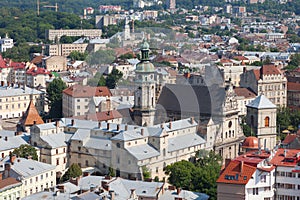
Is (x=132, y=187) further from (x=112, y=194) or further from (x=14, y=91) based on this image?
(x=14, y=91)

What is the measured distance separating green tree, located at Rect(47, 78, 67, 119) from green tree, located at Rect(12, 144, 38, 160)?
15.7 metres

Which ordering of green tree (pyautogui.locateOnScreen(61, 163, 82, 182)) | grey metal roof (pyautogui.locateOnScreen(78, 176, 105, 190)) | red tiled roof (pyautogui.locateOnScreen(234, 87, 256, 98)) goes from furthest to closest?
red tiled roof (pyautogui.locateOnScreen(234, 87, 256, 98)), green tree (pyautogui.locateOnScreen(61, 163, 82, 182)), grey metal roof (pyautogui.locateOnScreen(78, 176, 105, 190))

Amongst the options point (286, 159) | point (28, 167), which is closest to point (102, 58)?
point (28, 167)

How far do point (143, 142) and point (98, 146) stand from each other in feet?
7.90

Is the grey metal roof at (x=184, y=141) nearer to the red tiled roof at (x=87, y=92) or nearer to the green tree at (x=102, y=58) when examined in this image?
the red tiled roof at (x=87, y=92)

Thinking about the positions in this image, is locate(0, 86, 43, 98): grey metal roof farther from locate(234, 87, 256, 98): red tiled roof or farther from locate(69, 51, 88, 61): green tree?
locate(69, 51, 88, 61): green tree

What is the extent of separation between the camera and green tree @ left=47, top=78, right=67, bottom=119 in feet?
181

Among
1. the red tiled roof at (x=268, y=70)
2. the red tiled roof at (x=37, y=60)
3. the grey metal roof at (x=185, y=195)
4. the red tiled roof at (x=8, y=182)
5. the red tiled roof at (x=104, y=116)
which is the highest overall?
the red tiled roof at (x=268, y=70)

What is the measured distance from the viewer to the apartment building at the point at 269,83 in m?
59.5

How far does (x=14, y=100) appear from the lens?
57.2 meters

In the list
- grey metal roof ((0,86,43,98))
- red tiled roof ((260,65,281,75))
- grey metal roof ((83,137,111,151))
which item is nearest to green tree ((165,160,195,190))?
grey metal roof ((83,137,111,151))

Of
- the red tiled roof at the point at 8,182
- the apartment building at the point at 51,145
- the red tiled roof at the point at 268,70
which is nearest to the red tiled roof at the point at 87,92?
the red tiled roof at the point at 268,70

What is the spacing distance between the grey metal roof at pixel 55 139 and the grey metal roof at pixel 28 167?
300 centimetres

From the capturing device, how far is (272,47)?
108 meters
